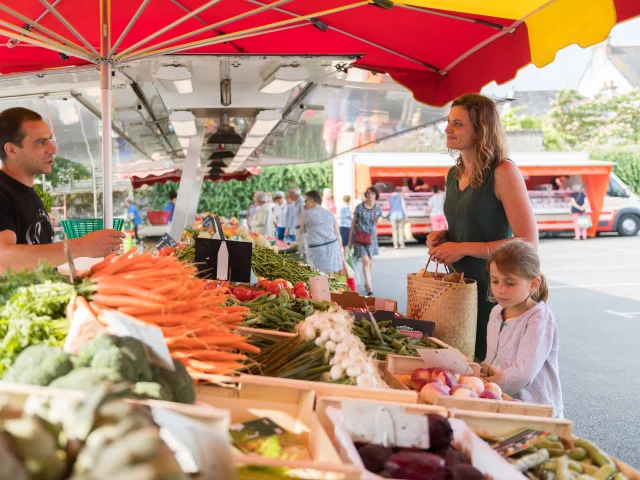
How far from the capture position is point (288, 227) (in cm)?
1630

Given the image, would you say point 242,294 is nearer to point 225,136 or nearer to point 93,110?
point 93,110

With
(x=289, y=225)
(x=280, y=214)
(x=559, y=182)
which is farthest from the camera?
(x=559, y=182)

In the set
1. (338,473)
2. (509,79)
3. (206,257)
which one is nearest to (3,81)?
(206,257)

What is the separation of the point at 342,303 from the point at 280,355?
178cm

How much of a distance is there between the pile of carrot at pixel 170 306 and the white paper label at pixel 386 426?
0.43 metres

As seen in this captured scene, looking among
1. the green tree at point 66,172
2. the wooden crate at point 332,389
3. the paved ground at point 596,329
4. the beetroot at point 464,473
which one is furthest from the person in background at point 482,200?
the green tree at point 66,172

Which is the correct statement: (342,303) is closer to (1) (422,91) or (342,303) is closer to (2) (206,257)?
(2) (206,257)

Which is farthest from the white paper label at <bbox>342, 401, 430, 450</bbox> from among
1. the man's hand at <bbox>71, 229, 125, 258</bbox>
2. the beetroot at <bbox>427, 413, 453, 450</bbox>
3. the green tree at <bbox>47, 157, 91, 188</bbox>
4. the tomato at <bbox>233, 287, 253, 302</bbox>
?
the green tree at <bbox>47, 157, 91, 188</bbox>

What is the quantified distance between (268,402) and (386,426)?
0.42m

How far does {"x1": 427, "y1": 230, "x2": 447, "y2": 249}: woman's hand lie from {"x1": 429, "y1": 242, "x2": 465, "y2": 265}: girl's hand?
13 cm

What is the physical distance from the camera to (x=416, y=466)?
149cm

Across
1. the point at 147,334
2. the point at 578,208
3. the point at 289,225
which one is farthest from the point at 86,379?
the point at 578,208

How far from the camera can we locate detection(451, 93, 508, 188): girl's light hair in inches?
127

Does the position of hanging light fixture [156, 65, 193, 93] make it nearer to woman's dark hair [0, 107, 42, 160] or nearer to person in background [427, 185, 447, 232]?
woman's dark hair [0, 107, 42, 160]
